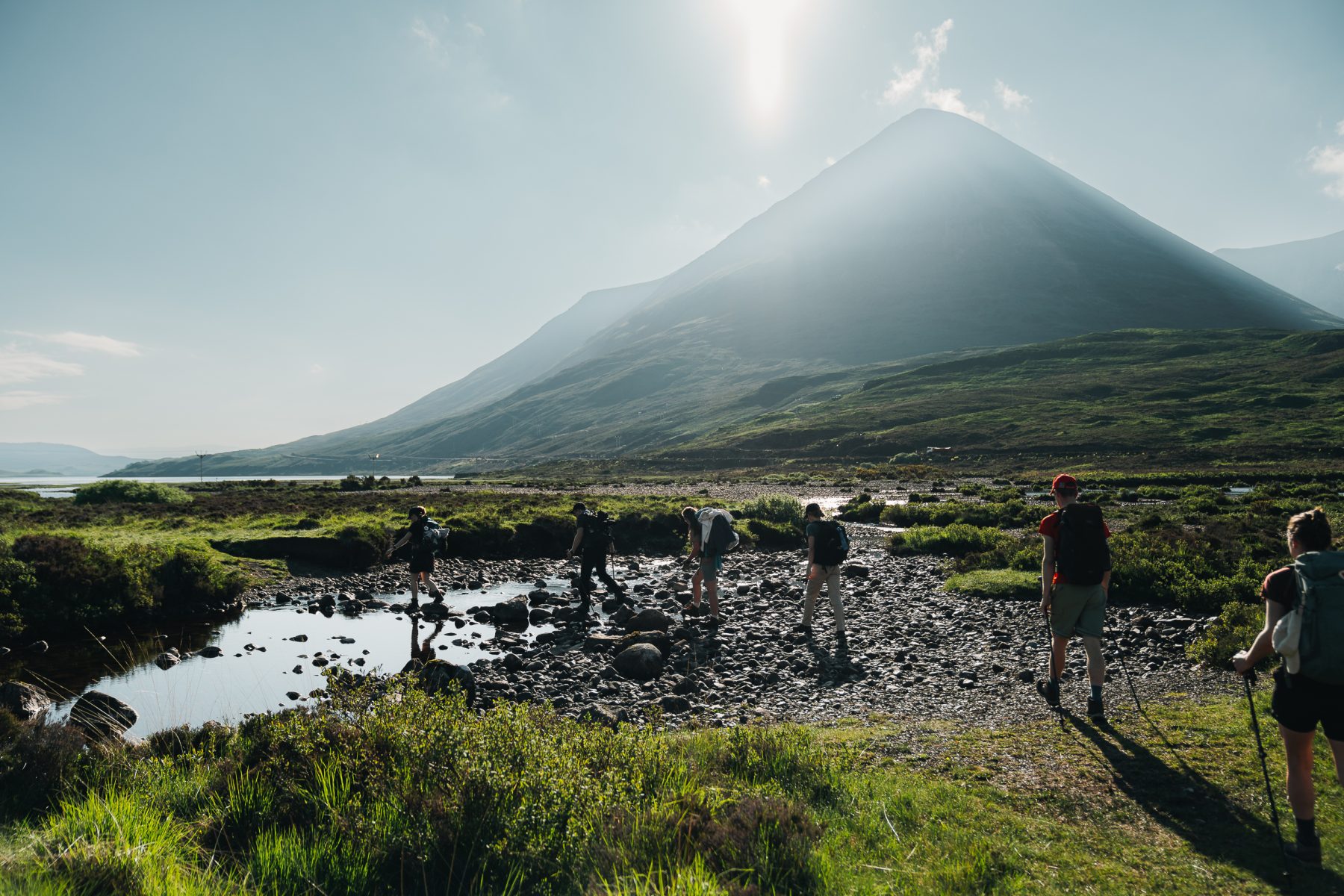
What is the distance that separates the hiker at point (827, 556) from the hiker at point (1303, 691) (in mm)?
8482

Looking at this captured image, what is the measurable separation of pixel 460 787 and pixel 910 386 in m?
192

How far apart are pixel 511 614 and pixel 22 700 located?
378 inches

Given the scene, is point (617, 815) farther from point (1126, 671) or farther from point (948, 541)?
point (948, 541)

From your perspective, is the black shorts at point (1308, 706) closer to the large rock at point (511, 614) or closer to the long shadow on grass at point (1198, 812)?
the long shadow on grass at point (1198, 812)

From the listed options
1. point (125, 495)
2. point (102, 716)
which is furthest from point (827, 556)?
point (125, 495)

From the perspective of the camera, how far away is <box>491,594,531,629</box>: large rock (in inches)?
693

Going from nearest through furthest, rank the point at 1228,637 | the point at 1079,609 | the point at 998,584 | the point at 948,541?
the point at 1079,609
the point at 1228,637
the point at 998,584
the point at 948,541

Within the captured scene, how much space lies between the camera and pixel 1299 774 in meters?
5.39

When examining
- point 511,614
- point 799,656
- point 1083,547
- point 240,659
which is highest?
point 1083,547

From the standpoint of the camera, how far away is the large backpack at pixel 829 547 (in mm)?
13984

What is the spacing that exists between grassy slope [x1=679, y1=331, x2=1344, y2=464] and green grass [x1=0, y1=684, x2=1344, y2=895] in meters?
98.0

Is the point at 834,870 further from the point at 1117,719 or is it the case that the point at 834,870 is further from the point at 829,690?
the point at 829,690

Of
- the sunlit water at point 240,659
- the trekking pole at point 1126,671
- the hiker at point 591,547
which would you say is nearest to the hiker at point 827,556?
the trekking pole at point 1126,671

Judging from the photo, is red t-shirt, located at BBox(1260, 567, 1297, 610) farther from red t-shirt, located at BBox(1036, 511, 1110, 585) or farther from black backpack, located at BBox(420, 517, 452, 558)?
black backpack, located at BBox(420, 517, 452, 558)
